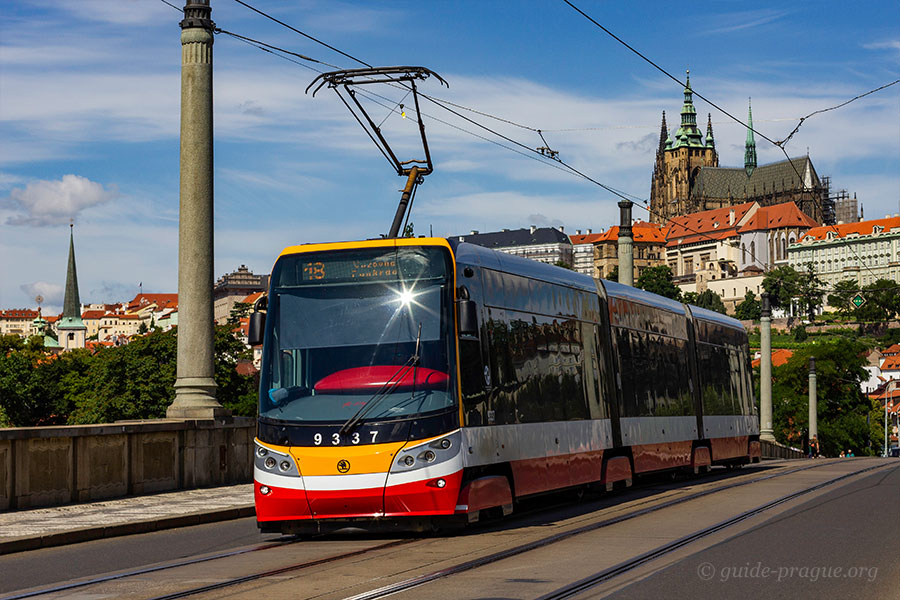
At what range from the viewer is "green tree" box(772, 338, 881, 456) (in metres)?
99.8

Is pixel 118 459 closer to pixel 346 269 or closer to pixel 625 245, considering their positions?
pixel 346 269

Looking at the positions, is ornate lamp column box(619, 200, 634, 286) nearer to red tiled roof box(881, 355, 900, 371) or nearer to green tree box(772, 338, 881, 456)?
green tree box(772, 338, 881, 456)

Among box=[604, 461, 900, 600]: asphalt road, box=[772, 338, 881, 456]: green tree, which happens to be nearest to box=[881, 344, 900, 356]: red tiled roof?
box=[772, 338, 881, 456]: green tree

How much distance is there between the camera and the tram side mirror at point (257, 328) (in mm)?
13273

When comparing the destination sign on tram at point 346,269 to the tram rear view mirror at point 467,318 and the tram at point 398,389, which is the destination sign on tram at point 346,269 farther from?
the tram rear view mirror at point 467,318

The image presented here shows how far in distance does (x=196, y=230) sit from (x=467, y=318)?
816 centimetres

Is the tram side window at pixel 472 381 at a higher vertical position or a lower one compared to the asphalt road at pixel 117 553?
higher

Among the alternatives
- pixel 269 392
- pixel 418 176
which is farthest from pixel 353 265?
pixel 418 176

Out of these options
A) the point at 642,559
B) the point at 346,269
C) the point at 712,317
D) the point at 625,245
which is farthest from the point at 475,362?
the point at 625,245

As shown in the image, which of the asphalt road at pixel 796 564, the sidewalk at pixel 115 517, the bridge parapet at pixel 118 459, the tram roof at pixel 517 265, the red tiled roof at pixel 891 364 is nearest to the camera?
the asphalt road at pixel 796 564

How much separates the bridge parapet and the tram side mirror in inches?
162

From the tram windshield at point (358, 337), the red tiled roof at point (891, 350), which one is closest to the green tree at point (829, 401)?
the red tiled roof at point (891, 350)

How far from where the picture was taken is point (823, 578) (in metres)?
10.1

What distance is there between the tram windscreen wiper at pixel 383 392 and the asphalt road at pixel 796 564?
345 centimetres
